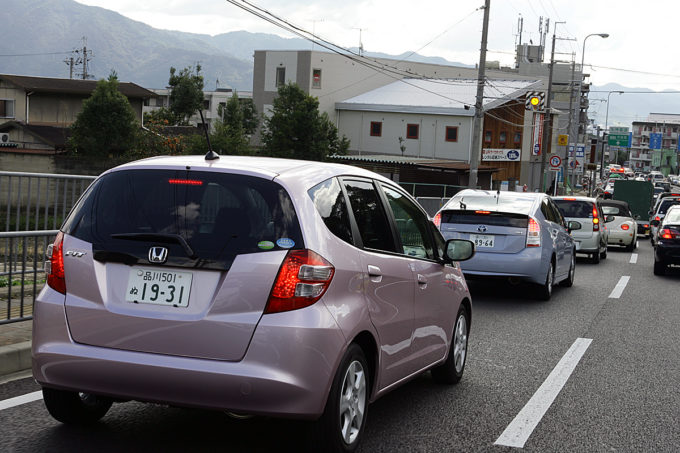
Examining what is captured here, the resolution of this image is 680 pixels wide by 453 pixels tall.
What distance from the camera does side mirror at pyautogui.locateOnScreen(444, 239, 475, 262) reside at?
20.4 feet

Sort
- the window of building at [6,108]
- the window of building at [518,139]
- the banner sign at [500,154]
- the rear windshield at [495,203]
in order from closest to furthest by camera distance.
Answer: the rear windshield at [495,203]
the window of building at [6,108]
the banner sign at [500,154]
the window of building at [518,139]

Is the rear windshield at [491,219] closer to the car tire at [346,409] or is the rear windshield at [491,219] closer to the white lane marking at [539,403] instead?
the white lane marking at [539,403]

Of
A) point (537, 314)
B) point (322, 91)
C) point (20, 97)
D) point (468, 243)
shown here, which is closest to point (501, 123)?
point (322, 91)

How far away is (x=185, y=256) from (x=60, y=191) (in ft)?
18.2

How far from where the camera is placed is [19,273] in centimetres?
784

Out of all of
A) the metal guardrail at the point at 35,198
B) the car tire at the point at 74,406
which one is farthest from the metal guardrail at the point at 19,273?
the car tire at the point at 74,406

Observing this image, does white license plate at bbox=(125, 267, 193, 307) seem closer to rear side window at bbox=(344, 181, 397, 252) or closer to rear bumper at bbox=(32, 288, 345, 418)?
rear bumper at bbox=(32, 288, 345, 418)

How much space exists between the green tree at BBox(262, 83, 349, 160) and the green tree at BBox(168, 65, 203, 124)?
22.5 meters


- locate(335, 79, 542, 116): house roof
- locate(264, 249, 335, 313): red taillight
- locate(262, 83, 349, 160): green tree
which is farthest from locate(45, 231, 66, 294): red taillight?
locate(335, 79, 542, 116): house roof

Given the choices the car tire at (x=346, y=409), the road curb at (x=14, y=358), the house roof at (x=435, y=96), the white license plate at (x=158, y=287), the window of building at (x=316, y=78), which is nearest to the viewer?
the white license plate at (x=158, y=287)

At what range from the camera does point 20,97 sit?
171 feet

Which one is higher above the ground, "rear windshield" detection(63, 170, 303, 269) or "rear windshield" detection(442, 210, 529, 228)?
"rear windshield" detection(63, 170, 303, 269)

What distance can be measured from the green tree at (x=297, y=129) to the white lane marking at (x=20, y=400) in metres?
49.6

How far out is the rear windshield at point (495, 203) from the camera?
495 inches
